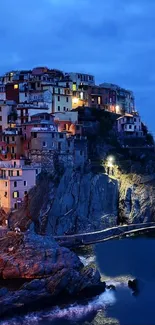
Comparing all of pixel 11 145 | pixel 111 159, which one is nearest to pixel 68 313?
pixel 11 145

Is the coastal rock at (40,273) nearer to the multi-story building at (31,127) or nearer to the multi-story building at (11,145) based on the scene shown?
Answer: the multi-story building at (11,145)

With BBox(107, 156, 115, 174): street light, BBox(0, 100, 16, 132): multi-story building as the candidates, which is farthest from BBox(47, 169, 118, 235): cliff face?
BBox(0, 100, 16, 132): multi-story building

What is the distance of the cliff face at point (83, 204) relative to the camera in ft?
176

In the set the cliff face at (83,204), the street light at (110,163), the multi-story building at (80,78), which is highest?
the multi-story building at (80,78)

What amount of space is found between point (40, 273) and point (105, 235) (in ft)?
55.6

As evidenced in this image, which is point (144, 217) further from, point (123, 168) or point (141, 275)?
point (141, 275)

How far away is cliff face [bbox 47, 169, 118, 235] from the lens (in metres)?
53.6

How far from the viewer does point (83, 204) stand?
56625 millimetres

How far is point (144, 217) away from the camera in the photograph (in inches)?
2451

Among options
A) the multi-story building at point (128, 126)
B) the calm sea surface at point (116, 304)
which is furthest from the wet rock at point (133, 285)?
the multi-story building at point (128, 126)

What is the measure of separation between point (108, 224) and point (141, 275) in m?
14.8

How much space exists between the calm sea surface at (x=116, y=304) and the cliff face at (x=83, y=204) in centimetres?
588

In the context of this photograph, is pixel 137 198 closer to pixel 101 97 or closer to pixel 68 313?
pixel 101 97

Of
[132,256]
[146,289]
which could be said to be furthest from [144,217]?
[146,289]
